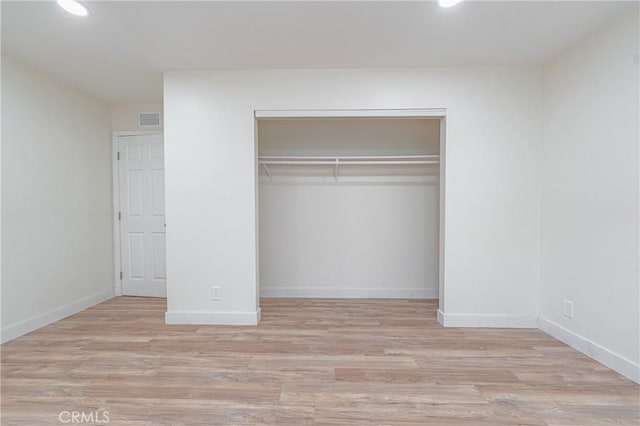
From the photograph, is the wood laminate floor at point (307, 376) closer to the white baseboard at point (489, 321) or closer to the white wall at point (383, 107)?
the white baseboard at point (489, 321)

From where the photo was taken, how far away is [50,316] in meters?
2.87

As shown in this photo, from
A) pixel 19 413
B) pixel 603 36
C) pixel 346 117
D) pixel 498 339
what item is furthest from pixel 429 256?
pixel 19 413

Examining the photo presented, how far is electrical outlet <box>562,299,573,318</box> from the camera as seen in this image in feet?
7.77

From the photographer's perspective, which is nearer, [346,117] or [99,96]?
[346,117]

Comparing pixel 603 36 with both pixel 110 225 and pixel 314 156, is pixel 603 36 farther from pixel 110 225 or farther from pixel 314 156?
pixel 110 225

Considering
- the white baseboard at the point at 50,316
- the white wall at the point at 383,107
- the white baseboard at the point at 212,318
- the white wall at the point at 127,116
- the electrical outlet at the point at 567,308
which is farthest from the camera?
the white wall at the point at 127,116

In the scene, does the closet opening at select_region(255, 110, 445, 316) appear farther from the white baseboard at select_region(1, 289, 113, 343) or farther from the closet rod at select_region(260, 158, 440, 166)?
the white baseboard at select_region(1, 289, 113, 343)

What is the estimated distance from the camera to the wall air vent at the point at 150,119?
12.1 feet

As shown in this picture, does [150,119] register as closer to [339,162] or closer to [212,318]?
[339,162]

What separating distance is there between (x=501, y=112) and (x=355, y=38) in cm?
148

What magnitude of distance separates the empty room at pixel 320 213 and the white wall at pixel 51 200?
0.07 ft

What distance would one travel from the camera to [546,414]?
5.22ft

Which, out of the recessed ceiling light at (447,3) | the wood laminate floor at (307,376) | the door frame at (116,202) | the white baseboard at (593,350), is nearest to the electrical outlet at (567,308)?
the white baseboard at (593,350)

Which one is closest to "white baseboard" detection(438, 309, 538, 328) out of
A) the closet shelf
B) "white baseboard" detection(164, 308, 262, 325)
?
the closet shelf
